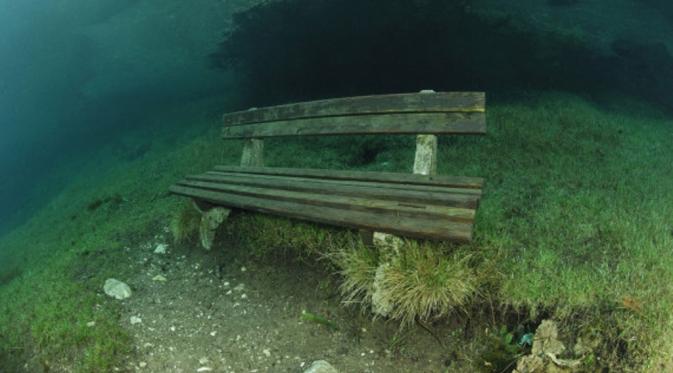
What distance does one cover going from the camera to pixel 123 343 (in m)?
3.42

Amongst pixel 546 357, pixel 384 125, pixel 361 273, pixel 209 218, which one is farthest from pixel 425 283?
pixel 209 218

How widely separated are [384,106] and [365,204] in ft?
4.06

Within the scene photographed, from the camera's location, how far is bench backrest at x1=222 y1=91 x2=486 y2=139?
10.4 ft

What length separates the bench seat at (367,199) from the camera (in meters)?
2.50

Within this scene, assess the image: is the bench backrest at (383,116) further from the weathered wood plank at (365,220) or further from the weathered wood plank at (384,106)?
the weathered wood plank at (365,220)

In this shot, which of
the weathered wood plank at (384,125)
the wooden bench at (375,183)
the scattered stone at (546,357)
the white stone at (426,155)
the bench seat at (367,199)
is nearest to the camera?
the scattered stone at (546,357)

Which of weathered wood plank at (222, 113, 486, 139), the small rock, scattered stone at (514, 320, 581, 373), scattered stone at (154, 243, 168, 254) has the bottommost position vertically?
the small rock

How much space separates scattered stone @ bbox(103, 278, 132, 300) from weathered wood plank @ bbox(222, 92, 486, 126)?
8.45 ft

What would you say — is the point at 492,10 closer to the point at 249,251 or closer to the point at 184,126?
the point at 184,126

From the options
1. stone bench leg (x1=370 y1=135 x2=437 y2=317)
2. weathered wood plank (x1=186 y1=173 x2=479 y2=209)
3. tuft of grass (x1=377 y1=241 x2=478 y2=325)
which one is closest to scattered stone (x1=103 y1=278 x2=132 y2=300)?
weathered wood plank (x1=186 y1=173 x2=479 y2=209)

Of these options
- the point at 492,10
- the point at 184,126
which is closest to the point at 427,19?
the point at 492,10

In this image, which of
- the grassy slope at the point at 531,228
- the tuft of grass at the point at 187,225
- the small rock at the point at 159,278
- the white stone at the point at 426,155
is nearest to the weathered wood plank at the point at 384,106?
the white stone at the point at 426,155

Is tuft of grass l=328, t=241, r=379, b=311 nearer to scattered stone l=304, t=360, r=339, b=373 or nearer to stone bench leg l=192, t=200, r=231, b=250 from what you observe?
scattered stone l=304, t=360, r=339, b=373

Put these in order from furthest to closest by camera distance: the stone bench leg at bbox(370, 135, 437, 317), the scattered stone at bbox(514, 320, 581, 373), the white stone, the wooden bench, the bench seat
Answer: the white stone < the stone bench leg at bbox(370, 135, 437, 317) < the wooden bench < the bench seat < the scattered stone at bbox(514, 320, 581, 373)
